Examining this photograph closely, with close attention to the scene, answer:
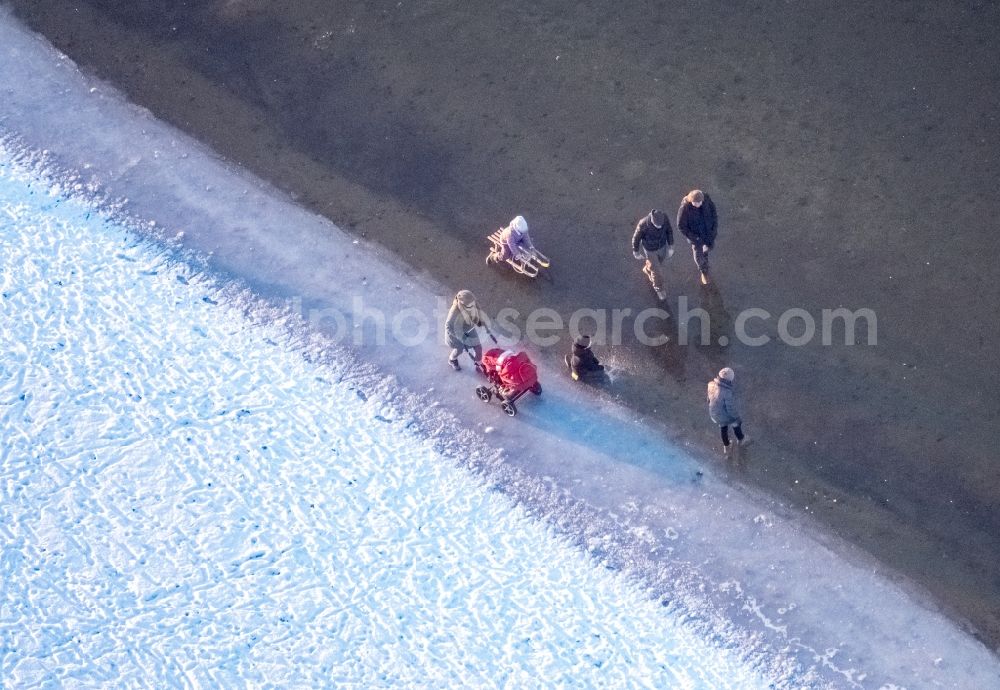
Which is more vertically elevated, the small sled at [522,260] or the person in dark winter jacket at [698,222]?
the person in dark winter jacket at [698,222]

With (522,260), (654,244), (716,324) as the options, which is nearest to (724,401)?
(716,324)

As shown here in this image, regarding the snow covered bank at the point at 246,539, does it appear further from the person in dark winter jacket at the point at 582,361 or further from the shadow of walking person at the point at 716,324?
the shadow of walking person at the point at 716,324

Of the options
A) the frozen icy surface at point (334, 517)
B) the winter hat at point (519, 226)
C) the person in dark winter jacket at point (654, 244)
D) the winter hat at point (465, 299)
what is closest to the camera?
the frozen icy surface at point (334, 517)

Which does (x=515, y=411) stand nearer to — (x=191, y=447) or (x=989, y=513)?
(x=191, y=447)

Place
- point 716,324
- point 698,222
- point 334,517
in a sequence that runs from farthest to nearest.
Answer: point 716,324, point 698,222, point 334,517

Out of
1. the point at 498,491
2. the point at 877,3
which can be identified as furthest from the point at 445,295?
the point at 877,3

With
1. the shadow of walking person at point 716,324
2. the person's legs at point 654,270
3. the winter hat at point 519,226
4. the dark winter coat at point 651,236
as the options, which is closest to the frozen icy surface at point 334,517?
the winter hat at point 519,226

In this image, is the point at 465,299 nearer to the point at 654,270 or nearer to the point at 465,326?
the point at 465,326
